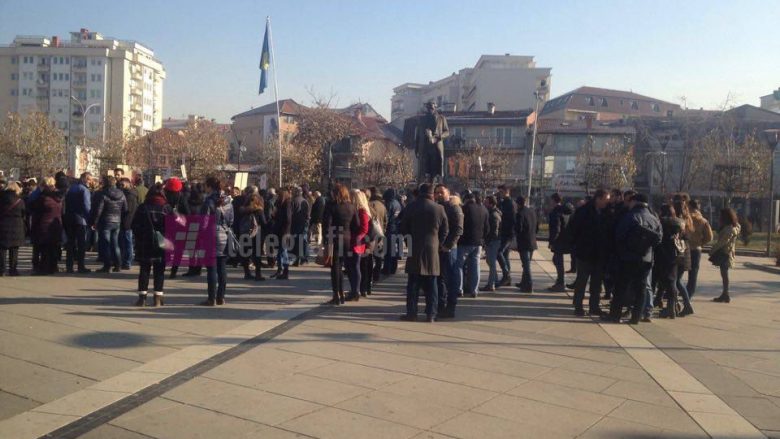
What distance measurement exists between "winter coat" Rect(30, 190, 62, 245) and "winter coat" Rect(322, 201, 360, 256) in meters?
5.44

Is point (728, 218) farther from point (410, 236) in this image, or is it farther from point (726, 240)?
point (410, 236)

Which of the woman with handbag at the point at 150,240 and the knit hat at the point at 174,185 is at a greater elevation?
the knit hat at the point at 174,185

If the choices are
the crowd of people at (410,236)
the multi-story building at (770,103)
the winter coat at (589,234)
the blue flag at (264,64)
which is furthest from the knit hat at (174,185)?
the multi-story building at (770,103)

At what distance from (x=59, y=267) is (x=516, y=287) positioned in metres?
9.19

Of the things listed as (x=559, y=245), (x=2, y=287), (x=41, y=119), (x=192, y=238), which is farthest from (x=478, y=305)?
(x=41, y=119)

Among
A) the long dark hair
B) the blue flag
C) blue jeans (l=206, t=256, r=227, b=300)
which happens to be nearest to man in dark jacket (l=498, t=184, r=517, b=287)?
the long dark hair

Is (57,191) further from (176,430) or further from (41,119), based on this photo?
(41,119)

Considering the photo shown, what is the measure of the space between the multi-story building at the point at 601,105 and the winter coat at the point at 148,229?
74.5 meters

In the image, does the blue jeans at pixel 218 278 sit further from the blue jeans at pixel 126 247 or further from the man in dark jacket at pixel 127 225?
the blue jeans at pixel 126 247

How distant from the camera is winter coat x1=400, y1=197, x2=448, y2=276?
9.40 metres

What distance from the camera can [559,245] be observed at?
12883mm

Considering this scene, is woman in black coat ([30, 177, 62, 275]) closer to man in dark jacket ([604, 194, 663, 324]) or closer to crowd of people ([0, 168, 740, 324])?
crowd of people ([0, 168, 740, 324])

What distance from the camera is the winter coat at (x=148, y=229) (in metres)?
9.66

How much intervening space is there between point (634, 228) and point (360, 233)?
13.1 feet
